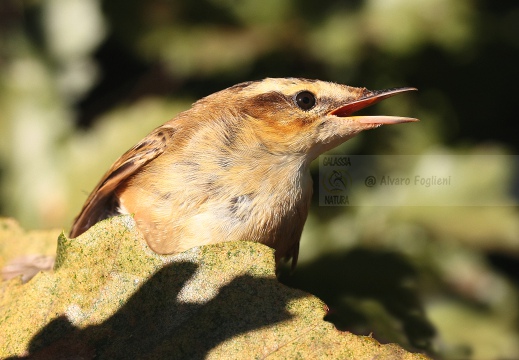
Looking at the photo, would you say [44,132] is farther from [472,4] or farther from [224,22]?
[472,4]

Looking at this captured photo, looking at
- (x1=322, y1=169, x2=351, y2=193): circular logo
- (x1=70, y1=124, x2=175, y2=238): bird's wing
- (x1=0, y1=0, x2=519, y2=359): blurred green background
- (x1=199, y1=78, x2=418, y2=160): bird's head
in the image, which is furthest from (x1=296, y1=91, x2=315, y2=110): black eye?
(x1=322, y1=169, x2=351, y2=193): circular logo

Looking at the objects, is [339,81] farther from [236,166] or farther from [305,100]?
[236,166]

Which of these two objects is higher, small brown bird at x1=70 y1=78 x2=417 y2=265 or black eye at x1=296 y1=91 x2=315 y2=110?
black eye at x1=296 y1=91 x2=315 y2=110

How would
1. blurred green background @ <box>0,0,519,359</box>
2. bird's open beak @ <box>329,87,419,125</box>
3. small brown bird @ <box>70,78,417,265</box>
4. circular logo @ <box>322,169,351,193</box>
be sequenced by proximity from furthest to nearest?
circular logo @ <box>322,169,351,193</box>, blurred green background @ <box>0,0,519,359</box>, bird's open beak @ <box>329,87,419,125</box>, small brown bird @ <box>70,78,417,265</box>

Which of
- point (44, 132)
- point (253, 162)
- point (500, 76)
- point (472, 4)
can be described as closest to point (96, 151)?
point (44, 132)

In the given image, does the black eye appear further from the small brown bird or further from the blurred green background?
the blurred green background
